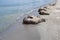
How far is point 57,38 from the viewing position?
343 inches

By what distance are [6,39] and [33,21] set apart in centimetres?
381

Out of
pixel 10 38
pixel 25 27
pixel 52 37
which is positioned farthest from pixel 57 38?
pixel 25 27

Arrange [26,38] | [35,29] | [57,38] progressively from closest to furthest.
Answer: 1. [57,38]
2. [26,38]
3. [35,29]

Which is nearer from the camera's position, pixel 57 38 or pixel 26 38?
pixel 57 38

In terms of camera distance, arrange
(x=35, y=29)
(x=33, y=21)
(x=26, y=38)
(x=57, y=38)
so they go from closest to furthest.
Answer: (x=57, y=38)
(x=26, y=38)
(x=35, y=29)
(x=33, y=21)

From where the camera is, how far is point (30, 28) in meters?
11.7

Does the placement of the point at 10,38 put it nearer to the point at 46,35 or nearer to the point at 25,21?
the point at 46,35

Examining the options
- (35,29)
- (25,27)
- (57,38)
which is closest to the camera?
(57,38)

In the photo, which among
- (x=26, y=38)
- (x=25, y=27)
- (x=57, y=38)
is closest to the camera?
(x=57, y=38)

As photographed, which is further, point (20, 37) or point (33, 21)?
point (33, 21)

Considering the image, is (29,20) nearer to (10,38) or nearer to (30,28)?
(30,28)

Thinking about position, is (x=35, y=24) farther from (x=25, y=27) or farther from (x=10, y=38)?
(x=10, y=38)

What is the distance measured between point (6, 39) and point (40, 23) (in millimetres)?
4129

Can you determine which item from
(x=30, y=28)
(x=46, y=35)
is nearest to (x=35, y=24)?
(x=30, y=28)
